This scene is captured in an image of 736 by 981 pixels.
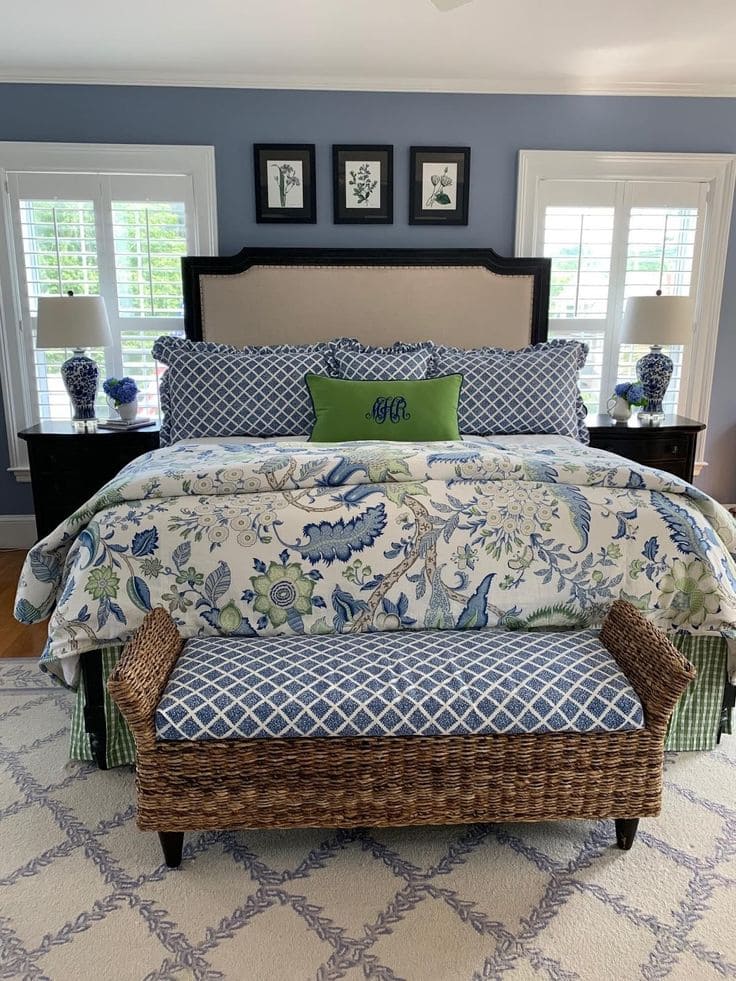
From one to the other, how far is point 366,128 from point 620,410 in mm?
1975

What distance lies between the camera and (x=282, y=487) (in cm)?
214

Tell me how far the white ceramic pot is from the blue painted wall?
1.04m

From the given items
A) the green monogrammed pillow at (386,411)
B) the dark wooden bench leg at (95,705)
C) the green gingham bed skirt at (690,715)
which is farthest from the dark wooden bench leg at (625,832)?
the green monogrammed pillow at (386,411)

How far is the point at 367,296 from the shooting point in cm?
394

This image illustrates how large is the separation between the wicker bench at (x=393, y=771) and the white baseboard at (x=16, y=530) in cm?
280

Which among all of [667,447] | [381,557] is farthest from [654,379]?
[381,557]

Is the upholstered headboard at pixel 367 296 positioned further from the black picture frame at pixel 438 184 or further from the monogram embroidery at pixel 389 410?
the monogram embroidery at pixel 389 410

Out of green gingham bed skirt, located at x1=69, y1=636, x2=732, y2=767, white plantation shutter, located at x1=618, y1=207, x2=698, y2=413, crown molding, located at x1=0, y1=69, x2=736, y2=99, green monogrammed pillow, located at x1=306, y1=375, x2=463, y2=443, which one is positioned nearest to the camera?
green gingham bed skirt, located at x1=69, y1=636, x2=732, y2=767

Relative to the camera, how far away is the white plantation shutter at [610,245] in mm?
3986

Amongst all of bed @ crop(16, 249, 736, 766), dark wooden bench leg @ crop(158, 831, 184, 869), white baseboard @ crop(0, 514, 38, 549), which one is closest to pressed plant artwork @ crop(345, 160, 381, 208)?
bed @ crop(16, 249, 736, 766)

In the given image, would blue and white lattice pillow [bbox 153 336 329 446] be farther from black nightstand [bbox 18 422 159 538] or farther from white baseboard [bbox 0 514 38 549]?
white baseboard [bbox 0 514 38 549]

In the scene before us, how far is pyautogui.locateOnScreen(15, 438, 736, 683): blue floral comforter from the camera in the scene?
2.00m

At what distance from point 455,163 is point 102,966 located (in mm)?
3763

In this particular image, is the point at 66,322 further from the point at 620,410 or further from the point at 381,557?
the point at 620,410
